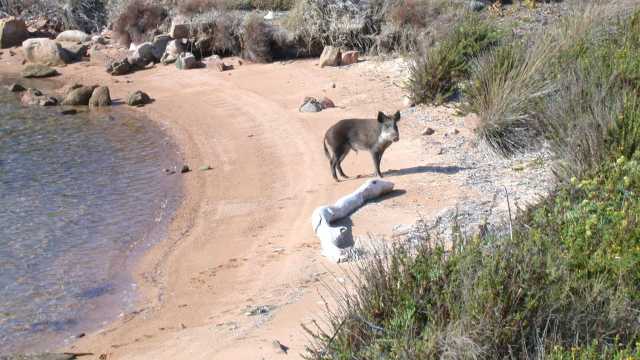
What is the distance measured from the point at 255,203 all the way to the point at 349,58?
754cm

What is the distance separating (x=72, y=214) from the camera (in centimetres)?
1256

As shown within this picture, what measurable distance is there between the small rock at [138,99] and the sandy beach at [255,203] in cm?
27

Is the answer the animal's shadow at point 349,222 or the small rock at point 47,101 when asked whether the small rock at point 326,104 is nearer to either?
the animal's shadow at point 349,222

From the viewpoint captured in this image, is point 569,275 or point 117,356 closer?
point 569,275

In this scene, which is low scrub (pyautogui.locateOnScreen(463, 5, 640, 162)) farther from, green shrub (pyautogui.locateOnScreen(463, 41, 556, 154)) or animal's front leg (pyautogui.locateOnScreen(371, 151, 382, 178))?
animal's front leg (pyautogui.locateOnScreen(371, 151, 382, 178))

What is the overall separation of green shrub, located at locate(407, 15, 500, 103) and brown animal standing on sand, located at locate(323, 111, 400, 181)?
3.07 meters

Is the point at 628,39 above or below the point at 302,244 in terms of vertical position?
above

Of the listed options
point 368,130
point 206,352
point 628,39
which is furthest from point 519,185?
point 206,352

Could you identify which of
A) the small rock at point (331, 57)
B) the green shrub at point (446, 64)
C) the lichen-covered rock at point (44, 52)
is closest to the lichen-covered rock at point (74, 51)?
the lichen-covered rock at point (44, 52)

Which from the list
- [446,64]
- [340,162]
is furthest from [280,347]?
[446,64]

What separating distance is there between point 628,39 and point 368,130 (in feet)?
13.4

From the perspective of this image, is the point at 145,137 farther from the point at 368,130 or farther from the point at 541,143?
the point at 541,143

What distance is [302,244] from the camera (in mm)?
10367

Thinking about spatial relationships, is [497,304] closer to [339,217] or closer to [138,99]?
[339,217]
